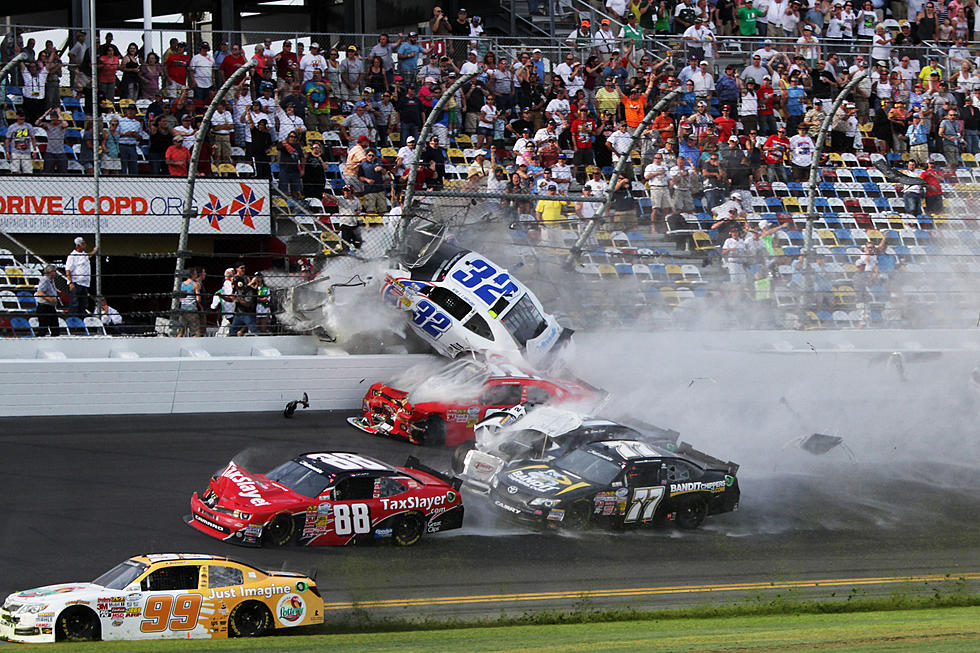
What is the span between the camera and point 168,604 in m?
9.52

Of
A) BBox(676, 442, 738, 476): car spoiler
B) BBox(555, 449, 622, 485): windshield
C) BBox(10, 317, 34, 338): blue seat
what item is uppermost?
Answer: BBox(10, 317, 34, 338): blue seat

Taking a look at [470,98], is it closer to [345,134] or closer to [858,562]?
[345,134]

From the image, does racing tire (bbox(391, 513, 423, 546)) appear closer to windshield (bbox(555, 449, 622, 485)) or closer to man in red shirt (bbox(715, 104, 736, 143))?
windshield (bbox(555, 449, 622, 485))

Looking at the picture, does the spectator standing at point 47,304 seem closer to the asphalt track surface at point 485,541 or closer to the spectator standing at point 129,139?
the asphalt track surface at point 485,541

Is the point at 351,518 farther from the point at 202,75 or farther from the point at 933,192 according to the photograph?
the point at 933,192

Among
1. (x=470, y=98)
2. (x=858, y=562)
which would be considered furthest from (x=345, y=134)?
(x=858, y=562)

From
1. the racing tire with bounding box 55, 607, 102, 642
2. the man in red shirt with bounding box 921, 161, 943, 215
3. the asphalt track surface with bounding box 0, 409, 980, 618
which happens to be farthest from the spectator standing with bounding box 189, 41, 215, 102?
the racing tire with bounding box 55, 607, 102, 642

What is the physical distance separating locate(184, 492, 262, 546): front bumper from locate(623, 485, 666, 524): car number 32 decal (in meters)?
3.64

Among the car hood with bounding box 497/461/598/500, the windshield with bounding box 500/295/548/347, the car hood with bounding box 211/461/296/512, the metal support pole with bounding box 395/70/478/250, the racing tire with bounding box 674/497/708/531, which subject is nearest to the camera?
the car hood with bounding box 211/461/296/512

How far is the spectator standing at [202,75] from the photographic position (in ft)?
69.2

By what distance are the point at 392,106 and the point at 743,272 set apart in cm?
746

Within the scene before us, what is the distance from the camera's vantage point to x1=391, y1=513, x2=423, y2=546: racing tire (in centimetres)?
1223

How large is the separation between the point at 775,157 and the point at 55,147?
471 inches

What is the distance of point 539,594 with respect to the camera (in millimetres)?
10859
